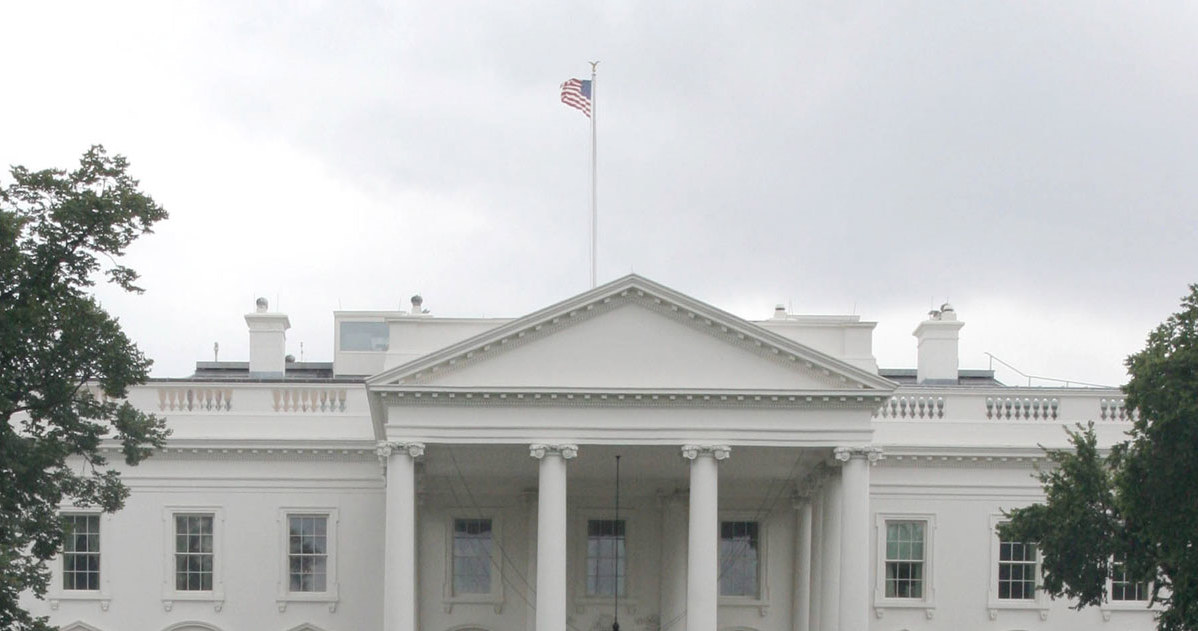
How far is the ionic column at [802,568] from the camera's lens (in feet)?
137

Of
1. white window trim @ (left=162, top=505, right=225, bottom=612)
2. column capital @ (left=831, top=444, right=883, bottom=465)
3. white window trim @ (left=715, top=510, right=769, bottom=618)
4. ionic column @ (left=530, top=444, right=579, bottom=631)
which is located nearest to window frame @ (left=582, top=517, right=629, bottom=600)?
white window trim @ (left=715, top=510, right=769, bottom=618)

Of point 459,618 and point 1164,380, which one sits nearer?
point 1164,380

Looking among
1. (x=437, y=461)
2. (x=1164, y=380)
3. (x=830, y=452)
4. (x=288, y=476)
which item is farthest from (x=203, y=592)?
(x=1164, y=380)

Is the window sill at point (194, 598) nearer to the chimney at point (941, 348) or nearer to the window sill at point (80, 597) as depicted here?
the window sill at point (80, 597)

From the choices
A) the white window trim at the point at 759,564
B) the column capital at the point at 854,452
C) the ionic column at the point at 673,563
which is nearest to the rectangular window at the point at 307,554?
the ionic column at the point at 673,563

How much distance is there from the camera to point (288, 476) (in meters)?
43.3

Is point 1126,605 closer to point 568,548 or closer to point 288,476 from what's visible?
point 568,548

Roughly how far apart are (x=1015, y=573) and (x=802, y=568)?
16.9 feet

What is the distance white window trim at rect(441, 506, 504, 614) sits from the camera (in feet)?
141

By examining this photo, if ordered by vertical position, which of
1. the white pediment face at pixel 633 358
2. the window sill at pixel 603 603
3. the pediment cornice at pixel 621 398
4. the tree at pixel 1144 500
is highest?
the white pediment face at pixel 633 358

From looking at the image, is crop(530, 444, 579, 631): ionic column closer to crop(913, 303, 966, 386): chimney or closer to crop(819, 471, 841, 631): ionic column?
crop(819, 471, 841, 631): ionic column

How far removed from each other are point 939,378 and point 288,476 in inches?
648

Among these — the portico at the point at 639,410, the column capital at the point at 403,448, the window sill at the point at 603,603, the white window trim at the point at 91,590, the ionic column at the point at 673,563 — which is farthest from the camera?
the window sill at the point at 603,603

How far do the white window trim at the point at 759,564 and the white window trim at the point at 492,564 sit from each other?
16.6 ft
